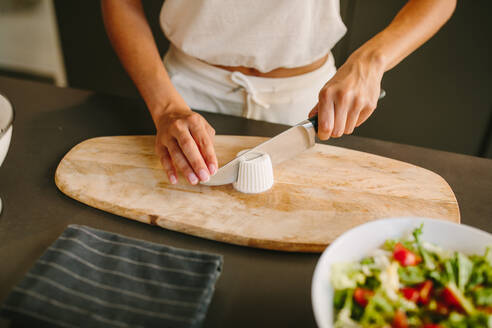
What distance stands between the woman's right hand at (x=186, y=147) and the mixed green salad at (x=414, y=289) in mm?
345

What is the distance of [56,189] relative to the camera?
2.40 ft

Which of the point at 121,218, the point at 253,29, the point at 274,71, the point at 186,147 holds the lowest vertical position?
the point at 121,218

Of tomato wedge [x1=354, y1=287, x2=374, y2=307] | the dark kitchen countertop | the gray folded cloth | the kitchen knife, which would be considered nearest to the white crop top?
the dark kitchen countertop

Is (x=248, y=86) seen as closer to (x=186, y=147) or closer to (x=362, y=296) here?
(x=186, y=147)

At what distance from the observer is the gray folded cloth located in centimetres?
47

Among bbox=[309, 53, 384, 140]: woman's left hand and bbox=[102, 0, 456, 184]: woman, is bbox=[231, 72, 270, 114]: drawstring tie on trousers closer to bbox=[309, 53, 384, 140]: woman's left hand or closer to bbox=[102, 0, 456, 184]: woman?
bbox=[102, 0, 456, 184]: woman

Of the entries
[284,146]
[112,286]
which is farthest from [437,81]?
[112,286]

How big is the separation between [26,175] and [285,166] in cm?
52

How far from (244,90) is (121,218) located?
1.65ft

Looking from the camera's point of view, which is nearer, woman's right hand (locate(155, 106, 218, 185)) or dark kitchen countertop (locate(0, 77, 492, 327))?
dark kitchen countertop (locate(0, 77, 492, 327))

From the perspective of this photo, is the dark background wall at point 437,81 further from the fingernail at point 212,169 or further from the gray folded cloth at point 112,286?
the gray folded cloth at point 112,286

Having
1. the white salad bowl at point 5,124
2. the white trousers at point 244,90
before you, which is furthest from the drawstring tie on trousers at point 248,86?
the white salad bowl at point 5,124

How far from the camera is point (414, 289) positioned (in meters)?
0.44

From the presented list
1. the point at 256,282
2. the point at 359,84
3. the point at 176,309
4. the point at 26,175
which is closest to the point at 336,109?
the point at 359,84
